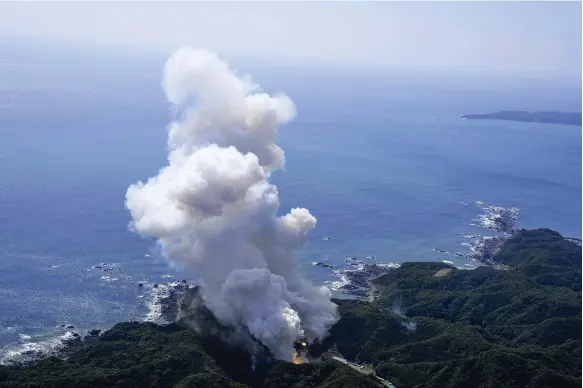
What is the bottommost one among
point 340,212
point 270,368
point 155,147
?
point 270,368

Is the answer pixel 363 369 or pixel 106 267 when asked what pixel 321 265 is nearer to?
pixel 106 267

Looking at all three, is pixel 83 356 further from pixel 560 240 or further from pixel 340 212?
pixel 560 240

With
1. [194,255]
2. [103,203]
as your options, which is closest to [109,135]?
[103,203]

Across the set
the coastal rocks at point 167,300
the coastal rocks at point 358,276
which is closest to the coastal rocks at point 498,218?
the coastal rocks at point 358,276

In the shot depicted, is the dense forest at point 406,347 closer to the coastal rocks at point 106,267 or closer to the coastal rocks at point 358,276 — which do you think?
the coastal rocks at point 358,276

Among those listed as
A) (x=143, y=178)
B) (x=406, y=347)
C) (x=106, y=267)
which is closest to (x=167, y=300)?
(x=106, y=267)
